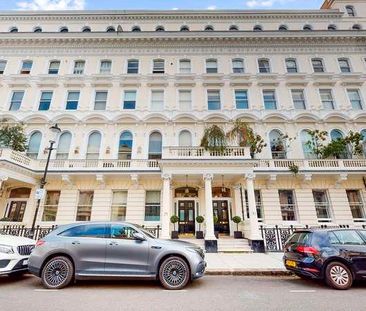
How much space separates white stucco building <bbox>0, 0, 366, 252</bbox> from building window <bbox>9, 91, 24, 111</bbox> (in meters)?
0.11

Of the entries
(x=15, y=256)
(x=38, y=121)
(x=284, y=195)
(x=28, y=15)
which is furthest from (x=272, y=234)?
(x=28, y=15)

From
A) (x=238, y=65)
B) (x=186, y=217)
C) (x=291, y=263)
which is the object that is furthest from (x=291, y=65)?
(x=291, y=263)

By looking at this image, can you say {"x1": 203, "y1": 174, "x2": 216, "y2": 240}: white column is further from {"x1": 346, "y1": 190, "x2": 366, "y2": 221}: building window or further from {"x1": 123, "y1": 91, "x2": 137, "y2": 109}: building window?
{"x1": 346, "y1": 190, "x2": 366, "y2": 221}: building window

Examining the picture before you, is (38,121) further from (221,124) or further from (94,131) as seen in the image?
(221,124)

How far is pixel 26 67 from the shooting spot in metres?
20.2

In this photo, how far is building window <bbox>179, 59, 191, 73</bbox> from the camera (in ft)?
67.2

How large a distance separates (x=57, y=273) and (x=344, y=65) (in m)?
26.0

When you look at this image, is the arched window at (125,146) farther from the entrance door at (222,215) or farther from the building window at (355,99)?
the building window at (355,99)

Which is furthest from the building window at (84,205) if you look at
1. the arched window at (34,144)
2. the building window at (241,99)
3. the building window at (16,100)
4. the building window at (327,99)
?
the building window at (327,99)

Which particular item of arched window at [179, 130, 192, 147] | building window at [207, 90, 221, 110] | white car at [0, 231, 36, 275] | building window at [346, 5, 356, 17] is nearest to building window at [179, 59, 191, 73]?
building window at [207, 90, 221, 110]

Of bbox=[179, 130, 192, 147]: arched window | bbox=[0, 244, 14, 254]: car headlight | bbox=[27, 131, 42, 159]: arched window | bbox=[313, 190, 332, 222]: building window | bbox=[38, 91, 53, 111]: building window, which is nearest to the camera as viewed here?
bbox=[0, 244, 14, 254]: car headlight

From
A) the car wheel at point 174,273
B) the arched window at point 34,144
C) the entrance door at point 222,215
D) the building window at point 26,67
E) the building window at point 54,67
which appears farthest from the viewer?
the building window at point 54,67

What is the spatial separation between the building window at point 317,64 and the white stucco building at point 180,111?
0.16 meters

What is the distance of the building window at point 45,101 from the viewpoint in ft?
61.4
